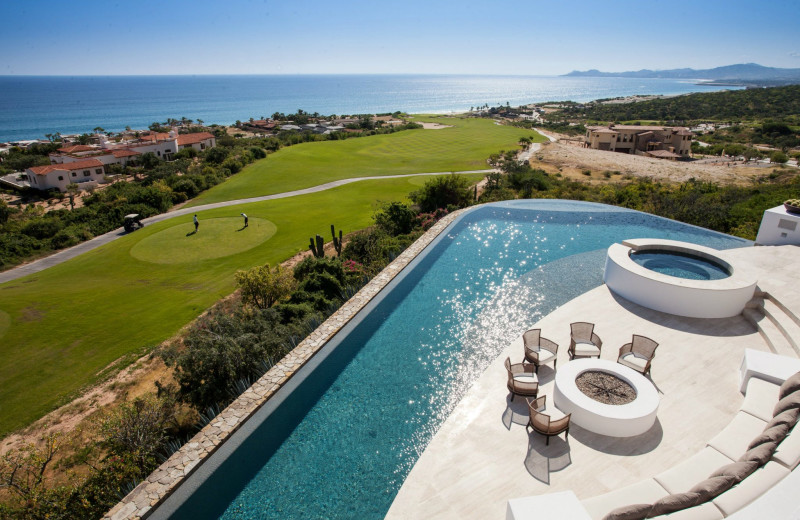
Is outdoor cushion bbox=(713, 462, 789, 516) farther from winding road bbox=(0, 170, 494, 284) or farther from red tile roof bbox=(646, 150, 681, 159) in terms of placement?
red tile roof bbox=(646, 150, 681, 159)

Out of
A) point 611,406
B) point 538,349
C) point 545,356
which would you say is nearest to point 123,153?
point 538,349

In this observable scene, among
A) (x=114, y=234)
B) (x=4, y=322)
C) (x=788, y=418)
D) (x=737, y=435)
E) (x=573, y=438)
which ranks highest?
(x=788, y=418)

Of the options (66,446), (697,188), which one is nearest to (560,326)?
(66,446)

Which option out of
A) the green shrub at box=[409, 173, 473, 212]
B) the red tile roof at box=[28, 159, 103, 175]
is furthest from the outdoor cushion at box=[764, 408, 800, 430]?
the red tile roof at box=[28, 159, 103, 175]

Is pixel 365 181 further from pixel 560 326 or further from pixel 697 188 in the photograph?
pixel 560 326

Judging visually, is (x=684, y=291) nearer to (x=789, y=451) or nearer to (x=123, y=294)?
(x=789, y=451)

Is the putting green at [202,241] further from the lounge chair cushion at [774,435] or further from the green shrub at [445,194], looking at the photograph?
the lounge chair cushion at [774,435]
